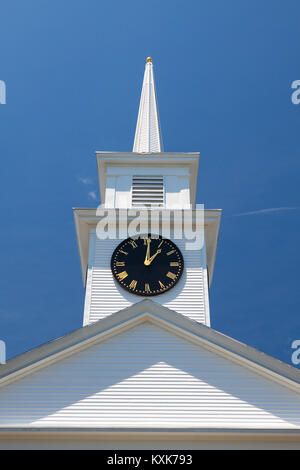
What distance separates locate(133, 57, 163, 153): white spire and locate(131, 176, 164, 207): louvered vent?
233 cm

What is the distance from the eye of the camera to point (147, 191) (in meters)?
18.4

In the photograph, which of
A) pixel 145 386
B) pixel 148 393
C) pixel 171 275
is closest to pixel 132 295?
pixel 171 275

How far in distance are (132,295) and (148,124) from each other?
9.29 meters

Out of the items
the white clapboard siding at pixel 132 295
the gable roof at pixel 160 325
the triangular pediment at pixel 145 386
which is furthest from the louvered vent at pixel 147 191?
the triangular pediment at pixel 145 386

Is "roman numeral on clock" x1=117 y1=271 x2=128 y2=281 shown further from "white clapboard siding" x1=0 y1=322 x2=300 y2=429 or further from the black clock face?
"white clapboard siding" x1=0 y1=322 x2=300 y2=429

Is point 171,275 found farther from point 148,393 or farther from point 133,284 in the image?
point 148,393

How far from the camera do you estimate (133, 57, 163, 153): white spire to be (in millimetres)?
21031

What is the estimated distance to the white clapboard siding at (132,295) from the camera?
47.9ft

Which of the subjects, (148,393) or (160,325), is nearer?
(148,393)

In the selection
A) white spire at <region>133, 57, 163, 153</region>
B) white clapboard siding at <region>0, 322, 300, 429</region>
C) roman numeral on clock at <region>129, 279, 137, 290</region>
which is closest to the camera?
white clapboard siding at <region>0, 322, 300, 429</region>

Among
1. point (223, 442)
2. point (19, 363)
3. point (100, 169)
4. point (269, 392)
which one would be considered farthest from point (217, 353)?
point (100, 169)

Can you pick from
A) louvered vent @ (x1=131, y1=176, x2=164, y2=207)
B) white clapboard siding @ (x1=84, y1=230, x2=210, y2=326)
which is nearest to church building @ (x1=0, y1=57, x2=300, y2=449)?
white clapboard siding @ (x1=84, y1=230, x2=210, y2=326)

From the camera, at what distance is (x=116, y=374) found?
9891mm

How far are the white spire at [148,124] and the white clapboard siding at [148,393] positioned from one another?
11.9 meters
